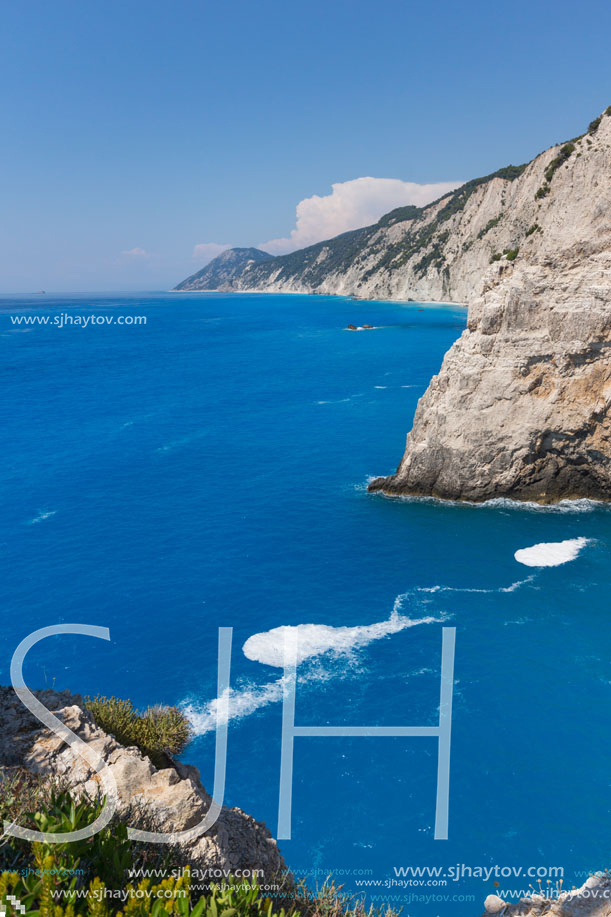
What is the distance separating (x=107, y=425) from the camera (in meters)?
63.4

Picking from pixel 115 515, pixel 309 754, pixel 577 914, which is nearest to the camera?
pixel 577 914

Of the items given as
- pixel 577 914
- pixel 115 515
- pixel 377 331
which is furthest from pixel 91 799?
pixel 377 331

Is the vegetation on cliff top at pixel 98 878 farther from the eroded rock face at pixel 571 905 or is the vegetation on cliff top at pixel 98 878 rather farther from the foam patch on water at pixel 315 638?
the foam patch on water at pixel 315 638

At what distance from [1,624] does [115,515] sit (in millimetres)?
13162

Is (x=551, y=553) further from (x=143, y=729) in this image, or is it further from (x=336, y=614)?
(x=143, y=729)

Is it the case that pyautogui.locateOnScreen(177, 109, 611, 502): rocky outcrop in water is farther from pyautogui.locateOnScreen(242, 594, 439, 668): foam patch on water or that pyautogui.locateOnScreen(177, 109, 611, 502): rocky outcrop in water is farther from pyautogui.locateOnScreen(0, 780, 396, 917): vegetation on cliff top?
pyautogui.locateOnScreen(0, 780, 396, 917): vegetation on cliff top

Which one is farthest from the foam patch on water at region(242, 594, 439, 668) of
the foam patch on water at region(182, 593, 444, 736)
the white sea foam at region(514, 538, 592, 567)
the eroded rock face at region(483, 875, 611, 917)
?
the eroded rock face at region(483, 875, 611, 917)

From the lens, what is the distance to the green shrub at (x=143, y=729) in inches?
450

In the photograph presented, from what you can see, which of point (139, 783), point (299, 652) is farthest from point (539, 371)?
point (139, 783)

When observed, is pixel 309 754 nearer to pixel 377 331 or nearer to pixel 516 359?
pixel 516 359

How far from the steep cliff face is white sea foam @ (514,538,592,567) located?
20.0ft

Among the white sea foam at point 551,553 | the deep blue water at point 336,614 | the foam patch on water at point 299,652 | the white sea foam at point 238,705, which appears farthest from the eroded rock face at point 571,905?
the white sea foam at point 551,553

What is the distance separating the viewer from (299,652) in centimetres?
2522

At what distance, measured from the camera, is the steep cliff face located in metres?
34.9
